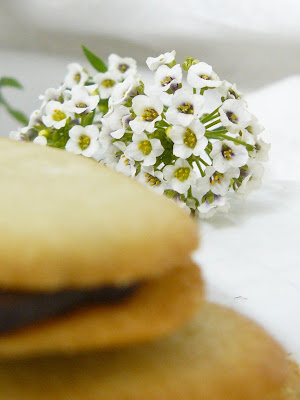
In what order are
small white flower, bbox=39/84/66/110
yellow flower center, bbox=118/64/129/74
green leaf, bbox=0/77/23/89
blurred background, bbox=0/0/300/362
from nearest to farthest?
small white flower, bbox=39/84/66/110 → yellow flower center, bbox=118/64/129/74 → blurred background, bbox=0/0/300/362 → green leaf, bbox=0/77/23/89

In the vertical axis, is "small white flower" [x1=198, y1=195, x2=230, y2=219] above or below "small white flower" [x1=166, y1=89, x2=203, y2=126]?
below

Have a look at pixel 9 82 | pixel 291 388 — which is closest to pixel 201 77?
pixel 291 388

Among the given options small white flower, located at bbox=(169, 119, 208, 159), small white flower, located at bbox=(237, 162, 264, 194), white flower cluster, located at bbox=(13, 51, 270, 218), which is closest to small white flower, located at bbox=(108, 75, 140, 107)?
white flower cluster, located at bbox=(13, 51, 270, 218)

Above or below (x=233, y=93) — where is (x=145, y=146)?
below

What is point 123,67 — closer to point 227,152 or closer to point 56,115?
point 56,115

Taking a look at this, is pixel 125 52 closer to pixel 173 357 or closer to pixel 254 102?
pixel 254 102

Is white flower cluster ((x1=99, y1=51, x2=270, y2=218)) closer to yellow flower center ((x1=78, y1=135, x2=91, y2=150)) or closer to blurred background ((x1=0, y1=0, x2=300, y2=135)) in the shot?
yellow flower center ((x1=78, y1=135, x2=91, y2=150))

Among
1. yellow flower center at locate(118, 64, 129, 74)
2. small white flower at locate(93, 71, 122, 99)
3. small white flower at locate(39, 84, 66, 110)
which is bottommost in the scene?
small white flower at locate(39, 84, 66, 110)
